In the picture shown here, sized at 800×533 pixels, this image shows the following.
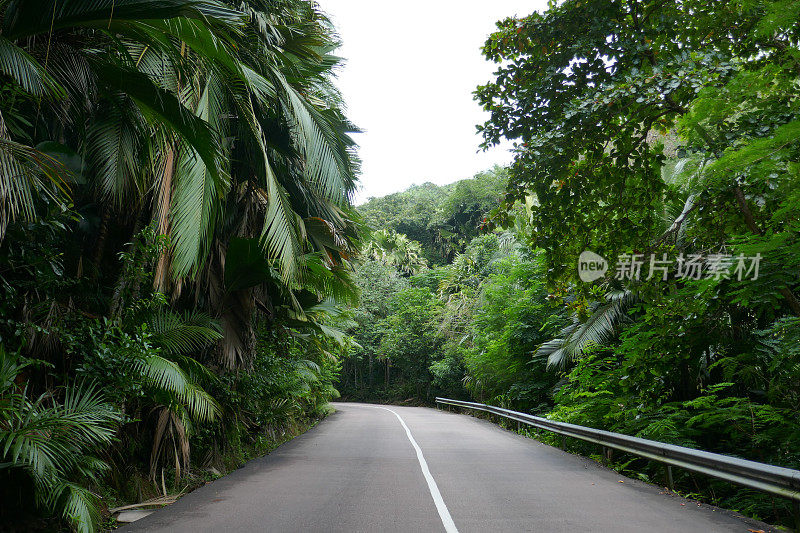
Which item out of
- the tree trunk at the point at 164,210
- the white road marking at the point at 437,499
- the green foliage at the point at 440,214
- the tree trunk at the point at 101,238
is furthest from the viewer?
the green foliage at the point at 440,214

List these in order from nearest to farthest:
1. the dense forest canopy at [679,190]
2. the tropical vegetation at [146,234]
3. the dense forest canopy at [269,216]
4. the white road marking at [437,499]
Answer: the tropical vegetation at [146,234]
the dense forest canopy at [269,216]
the white road marking at [437,499]
the dense forest canopy at [679,190]

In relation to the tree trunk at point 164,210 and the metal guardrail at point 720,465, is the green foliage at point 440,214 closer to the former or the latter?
the metal guardrail at point 720,465

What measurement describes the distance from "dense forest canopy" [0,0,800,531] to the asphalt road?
3.08 feet

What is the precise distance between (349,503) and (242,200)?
6448mm

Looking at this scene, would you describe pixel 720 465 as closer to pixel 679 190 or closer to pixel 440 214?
pixel 679 190

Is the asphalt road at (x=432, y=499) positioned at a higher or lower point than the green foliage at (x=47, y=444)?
lower

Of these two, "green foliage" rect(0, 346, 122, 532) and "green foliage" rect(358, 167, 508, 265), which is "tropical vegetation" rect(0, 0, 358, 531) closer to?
"green foliage" rect(0, 346, 122, 532)

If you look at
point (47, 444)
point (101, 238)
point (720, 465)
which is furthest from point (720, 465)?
point (101, 238)

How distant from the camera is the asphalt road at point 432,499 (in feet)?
18.5

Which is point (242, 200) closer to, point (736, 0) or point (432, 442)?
point (432, 442)

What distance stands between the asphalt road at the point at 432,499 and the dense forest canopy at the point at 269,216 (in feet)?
3.08

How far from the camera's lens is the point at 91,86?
229 inches

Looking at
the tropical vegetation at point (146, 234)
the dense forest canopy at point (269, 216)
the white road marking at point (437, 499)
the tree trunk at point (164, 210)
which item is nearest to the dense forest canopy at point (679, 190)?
the dense forest canopy at point (269, 216)

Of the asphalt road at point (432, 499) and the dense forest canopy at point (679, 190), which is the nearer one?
the asphalt road at point (432, 499)
